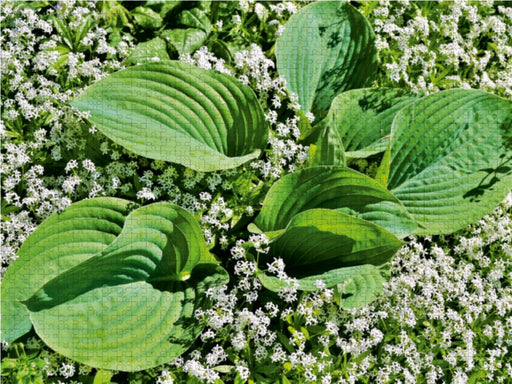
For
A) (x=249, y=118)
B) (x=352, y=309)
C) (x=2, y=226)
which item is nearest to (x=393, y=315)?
(x=352, y=309)

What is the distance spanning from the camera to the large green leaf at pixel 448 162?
3.11 metres

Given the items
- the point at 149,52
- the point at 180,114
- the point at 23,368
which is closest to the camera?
the point at 23,368

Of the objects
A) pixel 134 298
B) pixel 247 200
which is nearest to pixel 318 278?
pixel 247 200

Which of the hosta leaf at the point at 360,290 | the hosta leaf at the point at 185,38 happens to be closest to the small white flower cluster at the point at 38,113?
the hosta leaf at the point at 185,38

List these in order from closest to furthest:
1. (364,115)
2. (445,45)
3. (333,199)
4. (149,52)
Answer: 1. (333,199)
2. (364,115)
3. (149,52)
4. (445,45)

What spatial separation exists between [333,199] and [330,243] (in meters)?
0.25

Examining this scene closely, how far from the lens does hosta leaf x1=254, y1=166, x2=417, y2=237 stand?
2584mm

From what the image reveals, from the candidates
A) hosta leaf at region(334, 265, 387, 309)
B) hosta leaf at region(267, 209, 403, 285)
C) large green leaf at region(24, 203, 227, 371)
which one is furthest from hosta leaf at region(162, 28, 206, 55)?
hosta leaf at region(334, 265, 387, 309)

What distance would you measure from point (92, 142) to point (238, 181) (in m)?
0.81

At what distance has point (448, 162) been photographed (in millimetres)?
3160

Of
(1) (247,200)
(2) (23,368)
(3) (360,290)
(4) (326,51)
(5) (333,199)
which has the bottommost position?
(2) (23,368)

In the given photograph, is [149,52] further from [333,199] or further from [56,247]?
[333,199]

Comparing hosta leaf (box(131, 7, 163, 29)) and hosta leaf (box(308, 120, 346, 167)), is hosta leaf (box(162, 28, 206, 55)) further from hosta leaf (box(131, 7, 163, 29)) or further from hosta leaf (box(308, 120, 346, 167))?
hosta leaf (box(308, 120, 346, 167))

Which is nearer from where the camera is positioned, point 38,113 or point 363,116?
point 38,113
